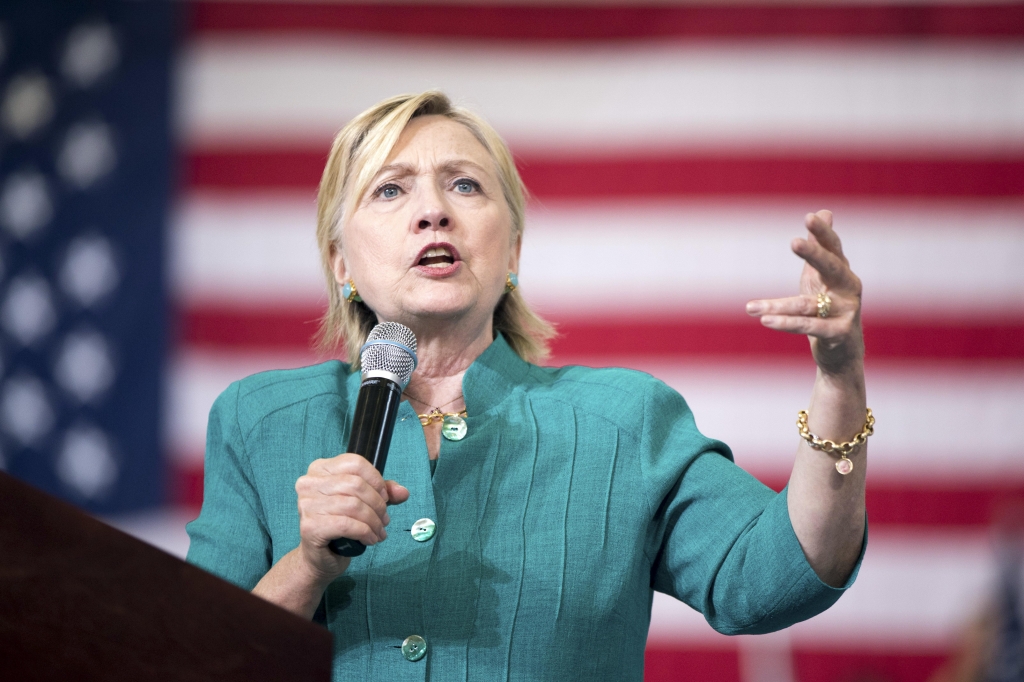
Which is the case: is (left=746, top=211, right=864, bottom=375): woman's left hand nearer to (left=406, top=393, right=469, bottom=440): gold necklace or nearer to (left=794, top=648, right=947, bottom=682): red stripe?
(left=406, top=393, right=469, bottom=440): gold necklace

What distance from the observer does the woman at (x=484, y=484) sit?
1.09 meters

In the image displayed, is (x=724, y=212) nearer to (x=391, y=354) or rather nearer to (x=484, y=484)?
(x=484, y=484)

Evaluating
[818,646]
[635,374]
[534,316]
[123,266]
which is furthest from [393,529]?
[123,266]

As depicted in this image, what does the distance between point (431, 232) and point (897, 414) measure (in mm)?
2232

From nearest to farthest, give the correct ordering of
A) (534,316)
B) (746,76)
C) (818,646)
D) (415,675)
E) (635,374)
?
(415,675) → (635,374) → (534,316) → (818,646) → (746,76)

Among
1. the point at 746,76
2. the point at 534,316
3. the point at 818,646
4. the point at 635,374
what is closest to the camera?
the point at 635,374

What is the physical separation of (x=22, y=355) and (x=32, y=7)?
122 centimetres

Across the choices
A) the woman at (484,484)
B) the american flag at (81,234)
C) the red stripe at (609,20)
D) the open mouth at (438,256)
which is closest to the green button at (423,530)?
the woman at (484,484)

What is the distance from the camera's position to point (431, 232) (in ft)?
4.61

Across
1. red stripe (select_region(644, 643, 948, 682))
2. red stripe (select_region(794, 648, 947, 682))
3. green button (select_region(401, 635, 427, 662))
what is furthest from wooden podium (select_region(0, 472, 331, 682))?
red stripe (select_region(794, 648, 947, 682))

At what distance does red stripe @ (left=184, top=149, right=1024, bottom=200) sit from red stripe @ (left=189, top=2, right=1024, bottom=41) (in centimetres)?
42

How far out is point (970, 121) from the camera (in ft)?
10.6

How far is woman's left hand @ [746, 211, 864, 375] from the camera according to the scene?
1.00 m

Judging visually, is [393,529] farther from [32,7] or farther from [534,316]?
[32,7]
